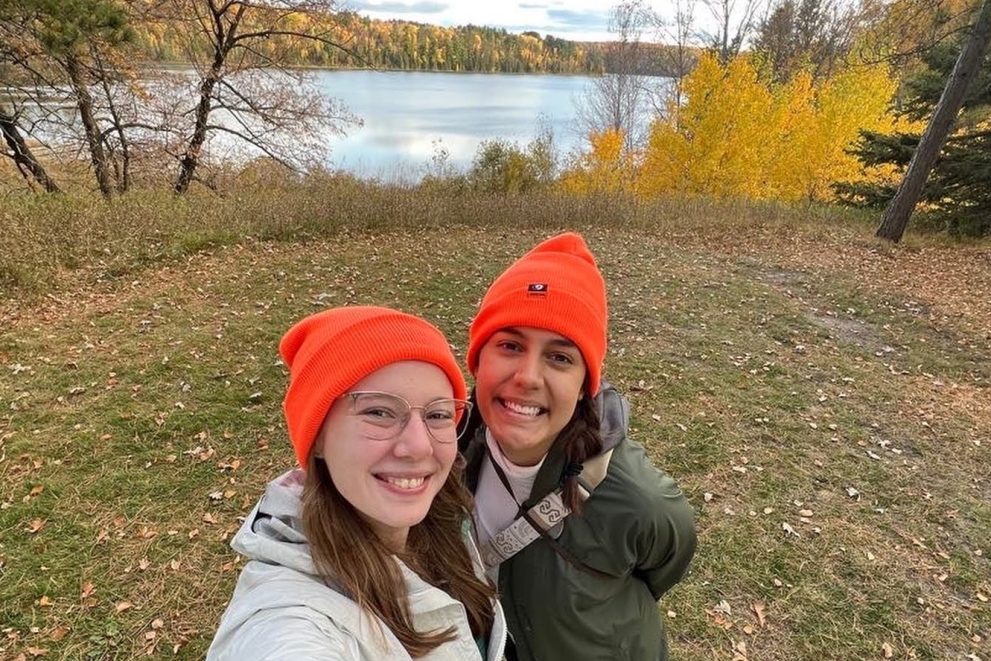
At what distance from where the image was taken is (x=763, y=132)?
20766 millimetres

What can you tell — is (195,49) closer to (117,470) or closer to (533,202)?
(533,202)

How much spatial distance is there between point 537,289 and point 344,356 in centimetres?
67

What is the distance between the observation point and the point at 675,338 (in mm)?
6902

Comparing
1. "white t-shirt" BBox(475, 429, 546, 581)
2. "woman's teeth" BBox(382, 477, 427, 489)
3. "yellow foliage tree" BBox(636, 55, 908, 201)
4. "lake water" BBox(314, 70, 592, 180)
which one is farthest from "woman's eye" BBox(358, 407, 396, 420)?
"yellow foliage tree" BBox(636, 55, 908, 201)

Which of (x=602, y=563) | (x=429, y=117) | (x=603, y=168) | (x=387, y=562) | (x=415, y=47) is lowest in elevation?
(x=603, y=168)

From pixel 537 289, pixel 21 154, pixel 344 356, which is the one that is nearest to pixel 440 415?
pixel 344 356

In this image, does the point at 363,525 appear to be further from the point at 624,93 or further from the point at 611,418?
the point at 624,93

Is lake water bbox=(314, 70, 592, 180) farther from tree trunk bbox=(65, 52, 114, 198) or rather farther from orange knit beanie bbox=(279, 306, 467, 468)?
orange knit beanie bbox=(279, 306, 467, 468)

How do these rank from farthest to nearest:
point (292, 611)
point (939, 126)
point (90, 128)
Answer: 1. point (90, 128)
2. point (939, 126)
3. point (292, 611)

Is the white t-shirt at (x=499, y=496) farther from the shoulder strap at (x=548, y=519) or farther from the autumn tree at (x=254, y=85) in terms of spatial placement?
the autumn tree at (x=254, y=85)

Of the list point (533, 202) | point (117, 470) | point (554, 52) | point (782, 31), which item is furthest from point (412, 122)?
point (554, 52)

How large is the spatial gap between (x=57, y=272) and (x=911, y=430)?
9.79 m

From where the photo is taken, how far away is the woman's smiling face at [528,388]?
1574 millimetres

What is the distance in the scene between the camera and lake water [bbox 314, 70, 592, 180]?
84.1ft
